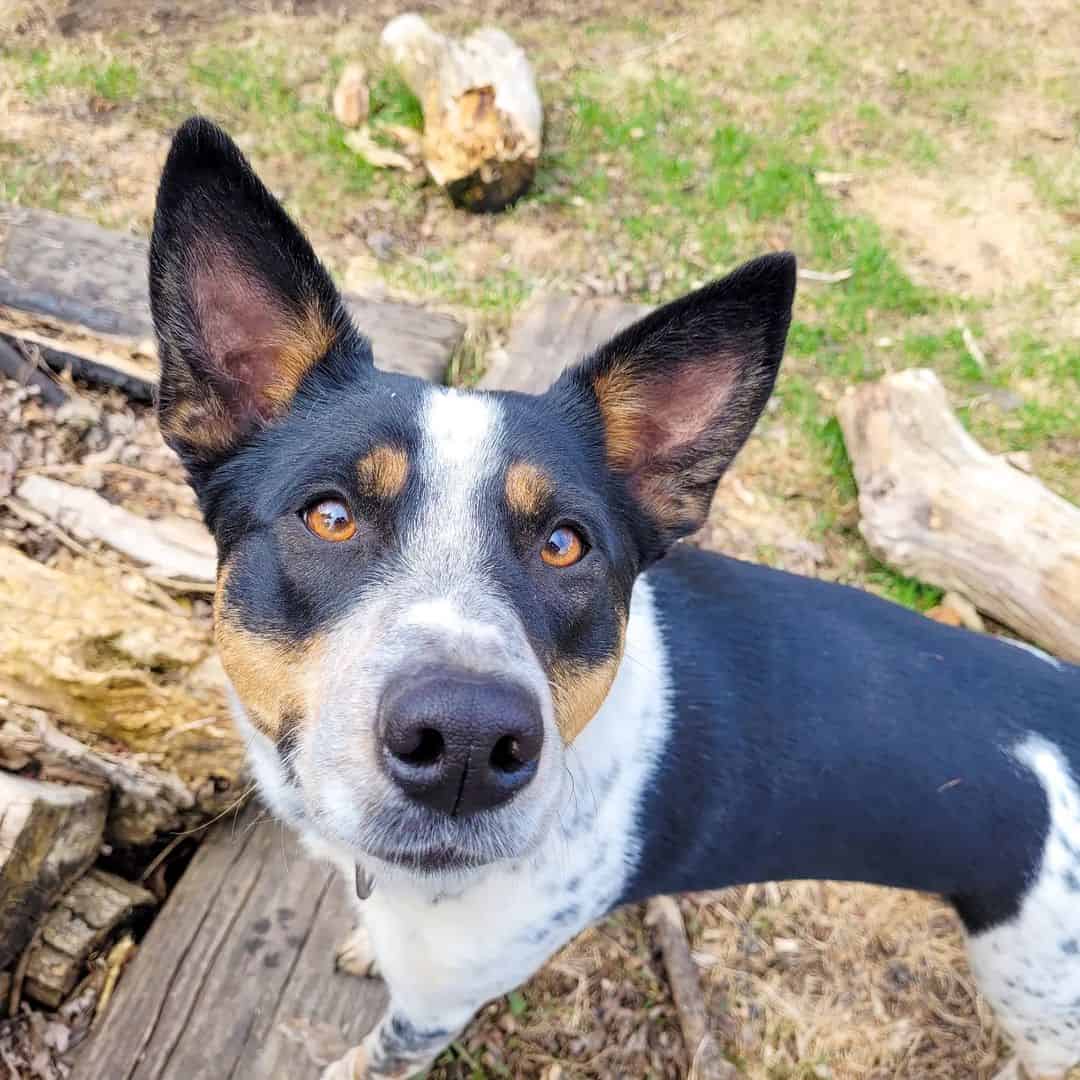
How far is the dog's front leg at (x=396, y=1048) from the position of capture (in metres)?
2.99

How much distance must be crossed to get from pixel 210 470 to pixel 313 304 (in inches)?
20.8

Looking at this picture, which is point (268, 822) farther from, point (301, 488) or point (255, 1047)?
point (301, 488)

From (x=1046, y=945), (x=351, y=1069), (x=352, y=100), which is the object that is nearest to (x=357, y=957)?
(x=351, y=1069)

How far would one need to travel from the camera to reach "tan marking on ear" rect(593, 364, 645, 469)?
2.70 metres

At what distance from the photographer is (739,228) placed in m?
7.14

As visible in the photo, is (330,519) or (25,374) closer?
(330,519)

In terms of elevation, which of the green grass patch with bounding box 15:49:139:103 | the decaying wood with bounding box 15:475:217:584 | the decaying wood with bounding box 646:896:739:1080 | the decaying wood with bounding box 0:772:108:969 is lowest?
the decaying wood with bounding box 646:896:739:1080

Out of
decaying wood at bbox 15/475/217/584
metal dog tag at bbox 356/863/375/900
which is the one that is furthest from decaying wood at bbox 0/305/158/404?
metal dog tag at bbox 356/863/375/900

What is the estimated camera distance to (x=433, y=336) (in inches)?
213

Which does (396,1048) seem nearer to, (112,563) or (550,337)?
(112,563)

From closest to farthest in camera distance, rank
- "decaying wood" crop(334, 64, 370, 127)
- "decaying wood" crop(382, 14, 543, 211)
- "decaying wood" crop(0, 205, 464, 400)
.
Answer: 1. "decaying wood" crop(0, 205, 464, 400)
2. "decaying wood" crop(382, 14, 543, 211)
3. "decaying wood" crop(334, 64, 370, 127)

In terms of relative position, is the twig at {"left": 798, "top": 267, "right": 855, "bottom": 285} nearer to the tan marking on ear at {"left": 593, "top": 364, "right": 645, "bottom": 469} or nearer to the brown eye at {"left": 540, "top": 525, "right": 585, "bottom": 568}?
the tan marking on ear at {"left": 593, "top": 364, "right": 645, "bottom": 469}

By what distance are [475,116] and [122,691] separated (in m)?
4.96

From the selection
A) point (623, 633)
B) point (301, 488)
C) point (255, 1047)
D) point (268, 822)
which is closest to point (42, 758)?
point (268, 822)
